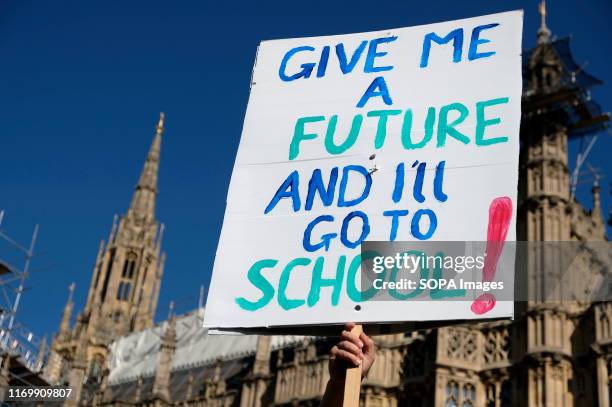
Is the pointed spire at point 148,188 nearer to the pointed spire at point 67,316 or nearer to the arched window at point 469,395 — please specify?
the pointed spire at point 67,316

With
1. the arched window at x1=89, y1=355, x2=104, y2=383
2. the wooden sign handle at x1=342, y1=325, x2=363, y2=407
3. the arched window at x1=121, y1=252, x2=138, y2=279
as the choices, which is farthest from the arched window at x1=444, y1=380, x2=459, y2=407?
the arched window at x1=121, y1=252, x2=138, y2=279

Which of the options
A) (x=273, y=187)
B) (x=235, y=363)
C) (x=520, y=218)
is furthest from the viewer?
(x=235, y=363)

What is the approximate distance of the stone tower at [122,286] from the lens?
4894 centimetres

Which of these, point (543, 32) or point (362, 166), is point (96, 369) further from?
point (362, 166)

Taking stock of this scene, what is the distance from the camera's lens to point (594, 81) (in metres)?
28.0

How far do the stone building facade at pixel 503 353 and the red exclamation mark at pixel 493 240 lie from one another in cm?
1779

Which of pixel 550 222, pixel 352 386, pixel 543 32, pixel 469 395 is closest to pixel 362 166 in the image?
pixel 352 386

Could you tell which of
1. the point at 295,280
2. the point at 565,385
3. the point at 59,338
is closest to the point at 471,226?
the point at 295,280

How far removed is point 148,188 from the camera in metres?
56.1

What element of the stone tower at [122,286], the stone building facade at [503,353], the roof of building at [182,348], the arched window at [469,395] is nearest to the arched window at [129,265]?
the stone tower at [122,286]

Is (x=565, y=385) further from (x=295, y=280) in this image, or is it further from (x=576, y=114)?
(x=295, y=280)

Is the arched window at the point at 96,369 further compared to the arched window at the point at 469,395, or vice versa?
the arched window at the point at 96,369

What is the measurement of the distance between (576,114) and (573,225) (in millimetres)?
3666

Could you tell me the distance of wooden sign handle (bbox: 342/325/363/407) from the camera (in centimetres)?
392
